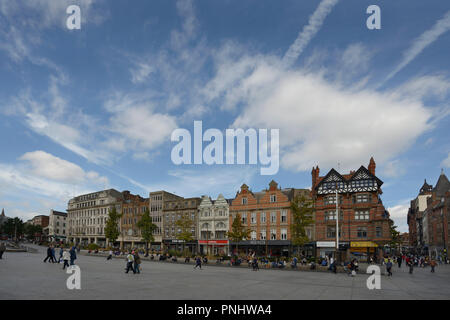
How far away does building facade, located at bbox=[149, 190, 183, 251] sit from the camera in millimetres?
77125

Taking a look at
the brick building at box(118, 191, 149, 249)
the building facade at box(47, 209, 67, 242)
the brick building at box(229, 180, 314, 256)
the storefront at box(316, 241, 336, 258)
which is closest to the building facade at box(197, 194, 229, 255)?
the brick building at box(229, 180, 314, 256)

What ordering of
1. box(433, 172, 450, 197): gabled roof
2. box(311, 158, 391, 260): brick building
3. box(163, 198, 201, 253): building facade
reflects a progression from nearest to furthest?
box(311, 158, 391, 260): brick building → box(163, 198, 201, 253): building facade → box(433, 172, 450, 197): gabled roof

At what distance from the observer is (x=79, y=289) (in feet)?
50.1

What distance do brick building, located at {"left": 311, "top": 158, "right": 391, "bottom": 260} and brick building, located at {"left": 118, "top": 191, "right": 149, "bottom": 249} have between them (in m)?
44.5

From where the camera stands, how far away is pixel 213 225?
6794 centimetres

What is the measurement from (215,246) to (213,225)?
4.23 metres

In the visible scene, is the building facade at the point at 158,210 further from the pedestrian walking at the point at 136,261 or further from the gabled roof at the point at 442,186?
the gabled roof at the point at 442,186

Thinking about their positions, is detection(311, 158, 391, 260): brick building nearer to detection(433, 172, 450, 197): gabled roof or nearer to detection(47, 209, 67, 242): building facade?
detection(433, 172, 450, 197): gabled roof

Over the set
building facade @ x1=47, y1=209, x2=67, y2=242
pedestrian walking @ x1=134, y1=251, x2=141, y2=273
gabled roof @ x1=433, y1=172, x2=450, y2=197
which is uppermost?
gabled roof @ x1=433, y1=172, x2=450, y2=197

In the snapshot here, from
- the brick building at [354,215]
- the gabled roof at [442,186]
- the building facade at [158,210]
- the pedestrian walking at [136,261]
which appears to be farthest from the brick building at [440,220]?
the pedestrian walking at [136,261]

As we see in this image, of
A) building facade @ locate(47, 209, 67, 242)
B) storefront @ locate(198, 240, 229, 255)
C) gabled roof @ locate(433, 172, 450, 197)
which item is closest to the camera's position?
storefront @ locate(198, 240, 229, 255)

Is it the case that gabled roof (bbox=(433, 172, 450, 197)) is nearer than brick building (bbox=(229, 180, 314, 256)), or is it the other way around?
brick building (bbox=(229, 180, 314, 256))
